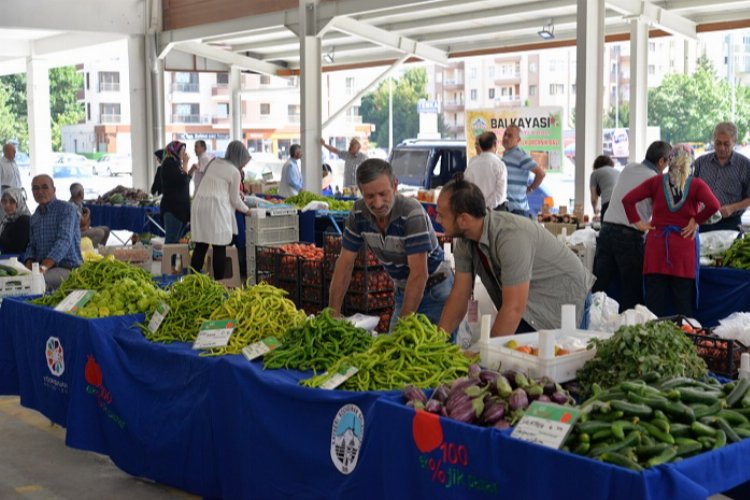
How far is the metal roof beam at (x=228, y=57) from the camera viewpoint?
17.0 m

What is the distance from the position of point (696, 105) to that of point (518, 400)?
72.4 feet

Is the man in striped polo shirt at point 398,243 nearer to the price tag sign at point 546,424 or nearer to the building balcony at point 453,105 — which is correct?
the price tag sign at point 546,424

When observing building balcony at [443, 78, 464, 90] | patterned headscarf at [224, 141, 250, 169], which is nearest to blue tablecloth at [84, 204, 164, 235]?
patterned headscarf at [224, 141, 250, 169]

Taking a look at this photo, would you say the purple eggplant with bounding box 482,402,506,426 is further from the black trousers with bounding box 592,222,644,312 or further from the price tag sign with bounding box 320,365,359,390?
the black trousers with bounding box 592,222,644,312

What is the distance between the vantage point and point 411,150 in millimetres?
16000

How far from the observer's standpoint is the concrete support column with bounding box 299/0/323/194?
44.2ft

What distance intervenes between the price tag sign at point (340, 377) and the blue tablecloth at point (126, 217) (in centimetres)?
939

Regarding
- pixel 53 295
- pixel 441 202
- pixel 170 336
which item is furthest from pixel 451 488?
pixel 53 295

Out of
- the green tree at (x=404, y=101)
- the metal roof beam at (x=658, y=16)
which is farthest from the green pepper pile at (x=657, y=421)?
the green tree at (x=404, y=101)

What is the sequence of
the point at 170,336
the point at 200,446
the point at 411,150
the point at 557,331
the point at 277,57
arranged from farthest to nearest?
the point at 277,57 < the point at 411,150 < the point at 170,336 < the point at 200,446 < the point at 557,331

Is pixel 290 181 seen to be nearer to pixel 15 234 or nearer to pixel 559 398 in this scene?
pixel 15 234

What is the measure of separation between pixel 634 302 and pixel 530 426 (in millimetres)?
4338

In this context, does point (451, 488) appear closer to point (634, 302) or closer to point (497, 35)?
point (634, 302)

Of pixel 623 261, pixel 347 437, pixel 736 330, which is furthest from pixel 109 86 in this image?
pixel 347 437
